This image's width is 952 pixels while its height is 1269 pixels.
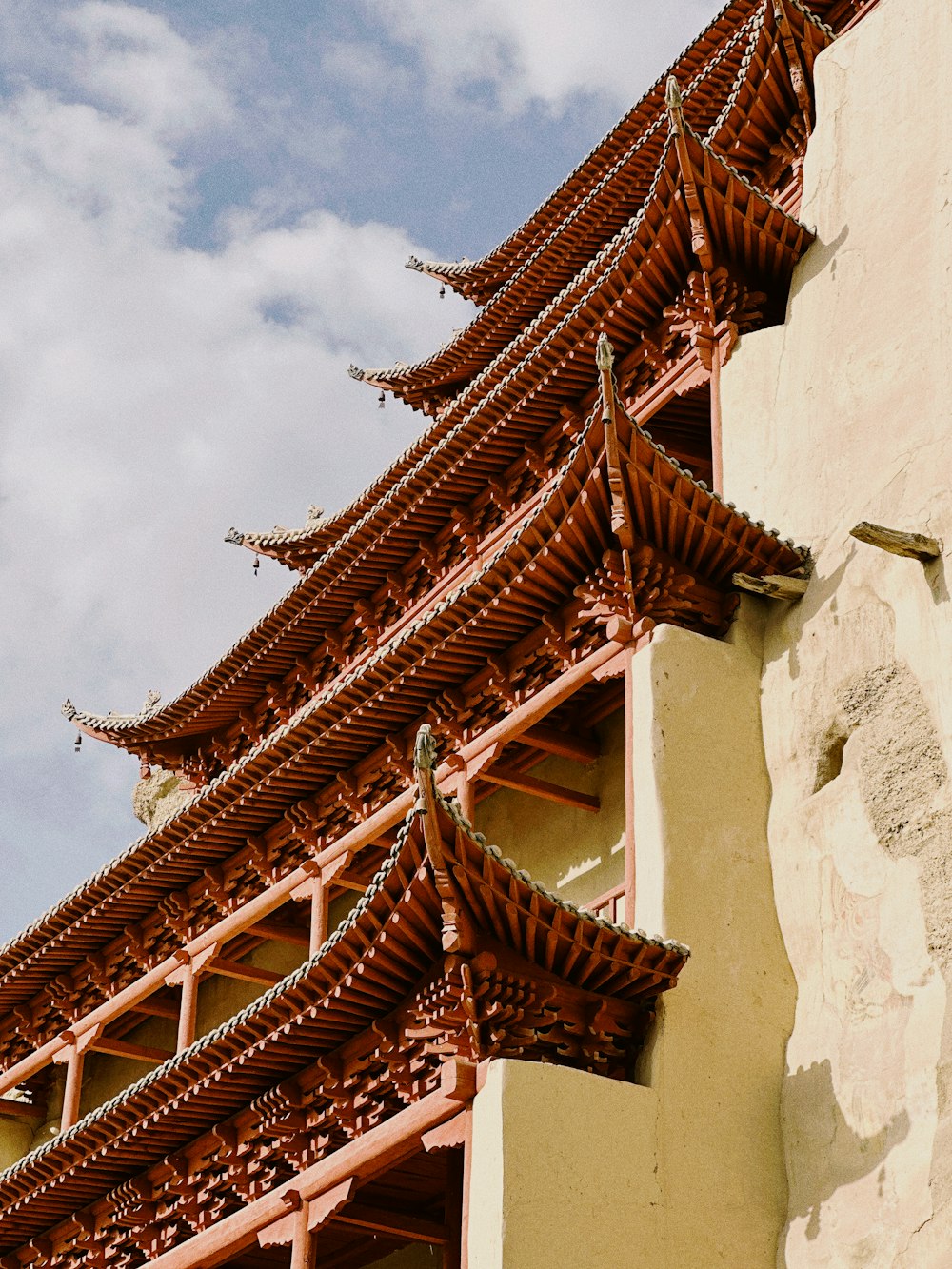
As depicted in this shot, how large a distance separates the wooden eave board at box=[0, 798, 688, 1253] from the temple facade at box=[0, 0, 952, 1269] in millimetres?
27

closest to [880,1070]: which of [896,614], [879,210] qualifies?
[896,614]

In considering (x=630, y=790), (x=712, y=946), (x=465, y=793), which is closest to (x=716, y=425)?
(x=465, y=793)

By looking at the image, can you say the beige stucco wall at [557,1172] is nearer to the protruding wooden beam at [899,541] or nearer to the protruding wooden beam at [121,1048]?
the protruding wooden beam at [899,541]

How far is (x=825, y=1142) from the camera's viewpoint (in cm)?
1038

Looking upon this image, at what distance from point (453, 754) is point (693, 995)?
3.19m

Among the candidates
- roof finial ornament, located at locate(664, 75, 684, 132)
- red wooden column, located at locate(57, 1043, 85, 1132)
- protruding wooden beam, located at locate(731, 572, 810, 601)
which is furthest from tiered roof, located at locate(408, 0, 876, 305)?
red wooden column, located at locate(57, 1043, 85, 1132)

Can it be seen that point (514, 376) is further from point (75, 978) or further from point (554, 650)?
point (75, 978)

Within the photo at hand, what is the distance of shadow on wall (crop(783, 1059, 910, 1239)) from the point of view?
10039 mm

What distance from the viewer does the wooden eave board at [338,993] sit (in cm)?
1002

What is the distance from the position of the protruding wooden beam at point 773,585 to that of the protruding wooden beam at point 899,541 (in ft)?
2.96

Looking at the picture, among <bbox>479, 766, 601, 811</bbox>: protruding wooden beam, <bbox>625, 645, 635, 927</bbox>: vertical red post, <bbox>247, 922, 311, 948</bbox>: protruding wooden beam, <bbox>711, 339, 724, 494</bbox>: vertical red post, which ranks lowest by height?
<bbox>625, 645, 635, 927</bbox>: vertical red post

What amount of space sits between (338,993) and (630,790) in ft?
7.33

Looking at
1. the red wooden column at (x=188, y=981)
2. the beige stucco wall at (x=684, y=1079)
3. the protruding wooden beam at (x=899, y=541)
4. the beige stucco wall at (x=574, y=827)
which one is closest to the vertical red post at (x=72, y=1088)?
the red wooden column at (x=188, y=981)

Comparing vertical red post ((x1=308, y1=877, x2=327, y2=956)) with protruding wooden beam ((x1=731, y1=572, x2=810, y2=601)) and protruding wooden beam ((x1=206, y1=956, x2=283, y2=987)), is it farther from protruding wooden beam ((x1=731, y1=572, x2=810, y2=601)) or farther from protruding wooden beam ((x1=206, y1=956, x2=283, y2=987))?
protruding wooden beam ((x1=731, y1=572, x2=810, y2=601))
